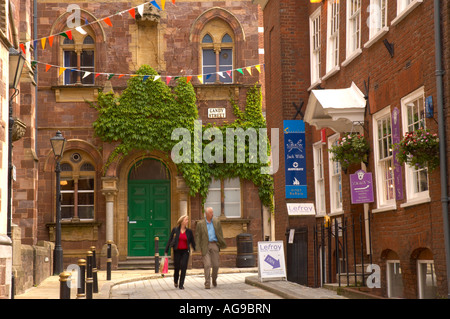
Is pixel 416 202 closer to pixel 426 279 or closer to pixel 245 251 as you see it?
pixel 426 279

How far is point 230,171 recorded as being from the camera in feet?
88.4

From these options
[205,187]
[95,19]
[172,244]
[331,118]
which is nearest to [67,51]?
[95,19]

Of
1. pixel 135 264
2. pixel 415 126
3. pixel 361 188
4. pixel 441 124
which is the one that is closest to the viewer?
pixel 441 124

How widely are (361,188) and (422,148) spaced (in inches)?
137

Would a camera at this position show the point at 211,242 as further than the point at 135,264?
No

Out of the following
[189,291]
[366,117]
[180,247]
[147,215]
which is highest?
[366,117]

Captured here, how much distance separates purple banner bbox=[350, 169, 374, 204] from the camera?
555 inches

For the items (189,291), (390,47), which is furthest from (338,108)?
(189,291)

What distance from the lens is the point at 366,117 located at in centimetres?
1460

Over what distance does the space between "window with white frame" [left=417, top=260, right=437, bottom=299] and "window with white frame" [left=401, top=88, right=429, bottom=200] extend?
3.55ft

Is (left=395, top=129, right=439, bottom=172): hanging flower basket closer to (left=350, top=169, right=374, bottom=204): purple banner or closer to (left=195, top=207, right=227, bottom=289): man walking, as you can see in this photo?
(left=350, top=169, right=374, bottom=204): purple banner

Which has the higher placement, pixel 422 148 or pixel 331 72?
pixel 331 72

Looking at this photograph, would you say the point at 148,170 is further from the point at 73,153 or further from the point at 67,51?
the point at 67,51

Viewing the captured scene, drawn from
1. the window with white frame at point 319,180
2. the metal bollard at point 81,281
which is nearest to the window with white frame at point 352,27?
the window with white frame at point 319,180
